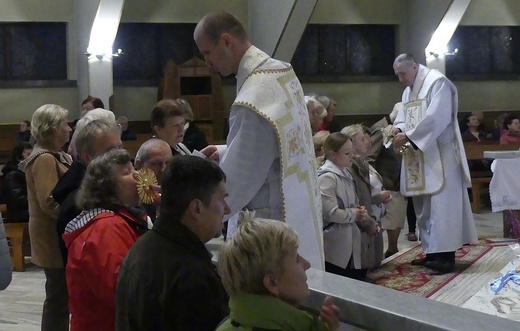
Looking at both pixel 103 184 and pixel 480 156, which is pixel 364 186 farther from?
pixel 480 156

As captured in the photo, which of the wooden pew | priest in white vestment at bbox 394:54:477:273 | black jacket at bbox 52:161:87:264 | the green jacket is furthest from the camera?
the wooden pew

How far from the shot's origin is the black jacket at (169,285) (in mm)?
2225

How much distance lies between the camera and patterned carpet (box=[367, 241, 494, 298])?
255 inches

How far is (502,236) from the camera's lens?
9180 mm

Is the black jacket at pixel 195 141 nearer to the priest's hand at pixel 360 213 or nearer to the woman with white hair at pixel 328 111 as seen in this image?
the woman with white hair at pixel 328 111

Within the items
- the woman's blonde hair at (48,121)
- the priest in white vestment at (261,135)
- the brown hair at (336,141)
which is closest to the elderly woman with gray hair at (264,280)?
the priest in white vestment at (261,135)

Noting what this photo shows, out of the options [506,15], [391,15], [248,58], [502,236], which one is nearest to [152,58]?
[391,15]

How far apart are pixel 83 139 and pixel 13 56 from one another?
12013 mm

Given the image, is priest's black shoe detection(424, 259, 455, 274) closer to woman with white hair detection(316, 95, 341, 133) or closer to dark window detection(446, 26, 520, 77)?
woman with white hair detection(316, 95, 341, 133)

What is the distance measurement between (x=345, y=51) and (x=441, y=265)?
417 inches

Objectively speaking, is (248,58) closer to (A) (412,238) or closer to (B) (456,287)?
(B) (456,287)

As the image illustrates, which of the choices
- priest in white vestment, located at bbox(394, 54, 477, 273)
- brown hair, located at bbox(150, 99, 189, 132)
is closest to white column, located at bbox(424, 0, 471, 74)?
priest in white vestment, located at bbox(394, 54, 477, 273)

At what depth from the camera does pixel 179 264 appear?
228 centimetres

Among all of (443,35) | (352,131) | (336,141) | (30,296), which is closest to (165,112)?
(336,141)
